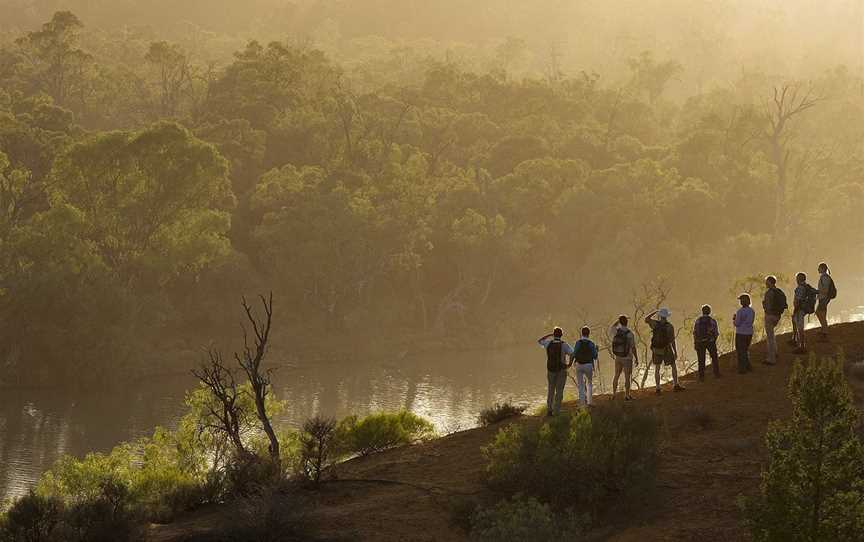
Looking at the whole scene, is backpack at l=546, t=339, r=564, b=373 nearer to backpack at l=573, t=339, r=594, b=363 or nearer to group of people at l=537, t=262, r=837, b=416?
group of people at l=537, t=262, r=837, b=416

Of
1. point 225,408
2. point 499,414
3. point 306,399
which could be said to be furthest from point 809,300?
point 306,399

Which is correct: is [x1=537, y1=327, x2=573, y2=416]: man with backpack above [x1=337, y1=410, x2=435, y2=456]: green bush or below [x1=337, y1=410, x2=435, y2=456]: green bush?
above

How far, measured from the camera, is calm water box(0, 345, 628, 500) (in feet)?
147

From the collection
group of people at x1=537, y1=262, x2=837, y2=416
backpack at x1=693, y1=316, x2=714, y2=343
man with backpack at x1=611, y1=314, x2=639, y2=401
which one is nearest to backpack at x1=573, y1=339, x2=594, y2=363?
group of people at x1=537, y1=262, x2=837, y2=416

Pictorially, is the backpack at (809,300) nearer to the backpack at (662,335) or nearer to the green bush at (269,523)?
the backpack at (662,335)

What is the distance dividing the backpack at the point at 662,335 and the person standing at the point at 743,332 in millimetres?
1346

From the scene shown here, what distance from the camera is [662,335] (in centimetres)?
2109

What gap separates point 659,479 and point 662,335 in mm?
4222

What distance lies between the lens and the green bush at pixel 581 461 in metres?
16.8

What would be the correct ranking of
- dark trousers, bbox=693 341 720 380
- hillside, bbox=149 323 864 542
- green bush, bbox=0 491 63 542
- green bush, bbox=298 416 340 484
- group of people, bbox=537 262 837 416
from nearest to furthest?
hillside, bbox=149 323 864 542, green bush, bbox=0 491 63 542, green bush, bbox=298 416 340 484, group of people, bbox=537 262 837 416, dark trousers, bbox=693 341 720 380

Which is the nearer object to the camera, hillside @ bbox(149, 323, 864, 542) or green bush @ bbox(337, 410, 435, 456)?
hillside @ bbox(149, 323, 864, 542)

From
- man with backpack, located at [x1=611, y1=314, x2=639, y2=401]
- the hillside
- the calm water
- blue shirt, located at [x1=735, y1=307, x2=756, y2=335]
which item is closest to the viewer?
the hillside

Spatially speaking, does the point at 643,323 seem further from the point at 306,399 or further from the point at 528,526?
the point at 528,526

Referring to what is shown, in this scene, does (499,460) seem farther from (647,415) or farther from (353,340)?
(353,340)
